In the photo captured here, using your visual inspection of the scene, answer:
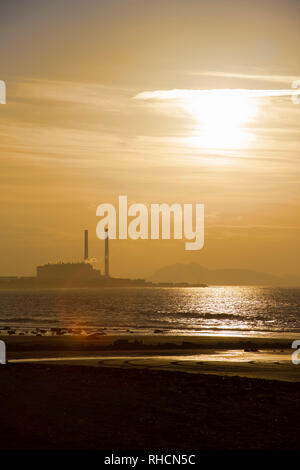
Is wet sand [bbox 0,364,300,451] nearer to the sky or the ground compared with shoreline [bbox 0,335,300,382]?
nearer to the ground

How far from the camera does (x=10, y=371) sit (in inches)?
1094

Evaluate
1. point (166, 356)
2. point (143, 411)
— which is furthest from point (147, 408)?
point (166, 356)

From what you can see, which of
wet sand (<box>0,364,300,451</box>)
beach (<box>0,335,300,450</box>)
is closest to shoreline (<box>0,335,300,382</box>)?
beach (<box>0,335,300,450</box>)

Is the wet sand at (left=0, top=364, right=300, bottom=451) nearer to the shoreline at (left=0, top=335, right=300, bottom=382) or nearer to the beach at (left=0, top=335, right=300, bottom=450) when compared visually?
the beach at (left=0, top=335, right=300, bottom=450)

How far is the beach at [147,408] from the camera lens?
15.9 meters

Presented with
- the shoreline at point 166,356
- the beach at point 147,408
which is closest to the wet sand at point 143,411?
the beach at point 147,408

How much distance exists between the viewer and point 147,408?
20.2m

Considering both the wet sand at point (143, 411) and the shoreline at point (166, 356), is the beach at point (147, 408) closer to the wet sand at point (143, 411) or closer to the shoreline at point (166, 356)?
the wet sand at point (143, 411)

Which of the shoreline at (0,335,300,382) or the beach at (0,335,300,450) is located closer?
Answer: the beach at (0,335,300,450)

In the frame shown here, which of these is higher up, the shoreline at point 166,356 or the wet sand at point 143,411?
the shoreline at point 166,356

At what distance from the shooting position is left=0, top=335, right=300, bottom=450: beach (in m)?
15.9
